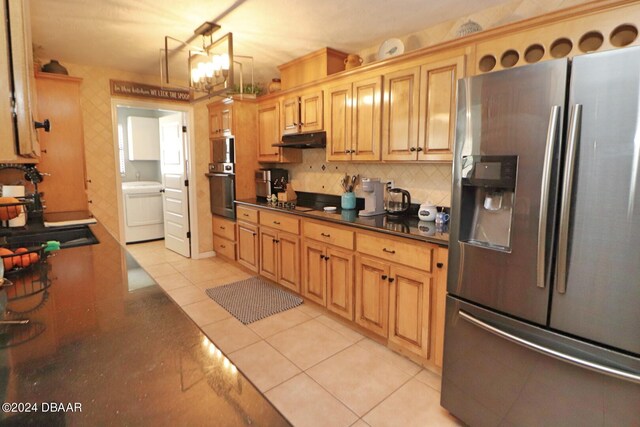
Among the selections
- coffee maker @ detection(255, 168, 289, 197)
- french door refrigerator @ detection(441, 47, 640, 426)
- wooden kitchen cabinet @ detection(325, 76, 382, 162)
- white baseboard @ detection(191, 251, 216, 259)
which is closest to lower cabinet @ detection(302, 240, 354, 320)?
wooden kitchen cabinet @ detection(325, 76, 382, 162)

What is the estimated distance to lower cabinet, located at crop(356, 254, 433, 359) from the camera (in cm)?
219

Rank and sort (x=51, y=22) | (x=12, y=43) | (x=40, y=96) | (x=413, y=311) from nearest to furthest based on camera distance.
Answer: (x=12, y=43)
(x=413, y=311)
(x=51, y=22)
(x=40, y=96)

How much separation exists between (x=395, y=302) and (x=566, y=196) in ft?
4.36

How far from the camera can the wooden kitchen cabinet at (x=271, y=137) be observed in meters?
3.93

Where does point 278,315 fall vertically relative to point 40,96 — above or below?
below

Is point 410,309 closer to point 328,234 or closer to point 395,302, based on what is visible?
point 395,302

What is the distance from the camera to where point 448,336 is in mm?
1803

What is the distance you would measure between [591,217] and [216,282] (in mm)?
3530

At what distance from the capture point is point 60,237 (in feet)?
7.16

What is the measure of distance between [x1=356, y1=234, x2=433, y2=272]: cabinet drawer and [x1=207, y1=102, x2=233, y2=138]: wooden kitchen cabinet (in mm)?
2497

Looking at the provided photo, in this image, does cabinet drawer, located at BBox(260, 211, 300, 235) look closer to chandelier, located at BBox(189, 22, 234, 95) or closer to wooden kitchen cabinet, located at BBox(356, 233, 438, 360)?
wooden kitchen cabinet, located at BBox(356, 233, 438, 360)

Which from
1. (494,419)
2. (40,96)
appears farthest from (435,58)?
(40,96)

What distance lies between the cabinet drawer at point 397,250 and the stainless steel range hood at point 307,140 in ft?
3.73

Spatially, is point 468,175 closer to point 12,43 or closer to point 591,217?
point 591,217
